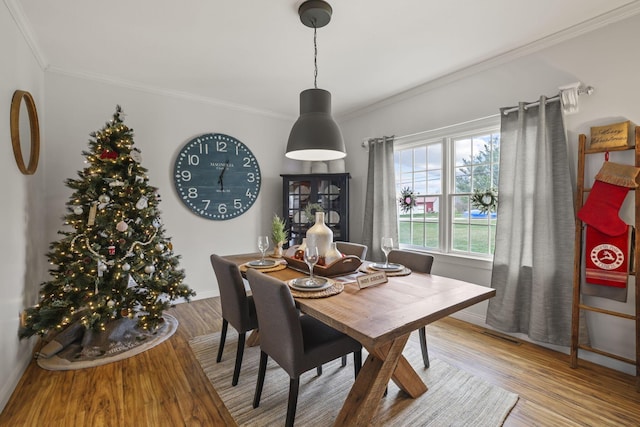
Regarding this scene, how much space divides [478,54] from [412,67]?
0.59 meters

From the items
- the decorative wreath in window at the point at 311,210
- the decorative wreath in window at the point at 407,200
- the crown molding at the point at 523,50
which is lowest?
the decorative wreath in window at the point at 311,210

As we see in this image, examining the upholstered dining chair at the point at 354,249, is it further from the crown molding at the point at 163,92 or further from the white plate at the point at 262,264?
the crown molding at the point at 163,92

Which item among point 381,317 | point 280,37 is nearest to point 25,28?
point 280,37

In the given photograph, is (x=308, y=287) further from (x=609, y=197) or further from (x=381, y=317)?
(x=609, y=197)

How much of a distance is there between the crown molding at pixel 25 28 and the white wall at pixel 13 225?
45 millimetres

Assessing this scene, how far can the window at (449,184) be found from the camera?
307cm

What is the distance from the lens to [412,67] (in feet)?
9.92

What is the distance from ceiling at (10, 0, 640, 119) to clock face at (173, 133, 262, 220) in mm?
780

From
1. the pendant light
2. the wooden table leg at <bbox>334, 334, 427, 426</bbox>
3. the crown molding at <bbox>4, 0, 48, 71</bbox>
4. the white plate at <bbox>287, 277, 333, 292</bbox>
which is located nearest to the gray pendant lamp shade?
the pendant light

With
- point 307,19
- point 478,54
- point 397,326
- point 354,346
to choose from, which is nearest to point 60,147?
point 307,19

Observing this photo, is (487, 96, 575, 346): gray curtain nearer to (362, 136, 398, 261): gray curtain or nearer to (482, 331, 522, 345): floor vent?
(482, 331, 522, 345): floor vent

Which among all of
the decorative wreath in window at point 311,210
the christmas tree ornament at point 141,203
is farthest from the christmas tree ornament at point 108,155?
the decorative wreath in window at point 311,210

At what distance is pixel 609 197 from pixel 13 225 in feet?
14.0

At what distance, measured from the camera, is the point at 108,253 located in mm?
2545
